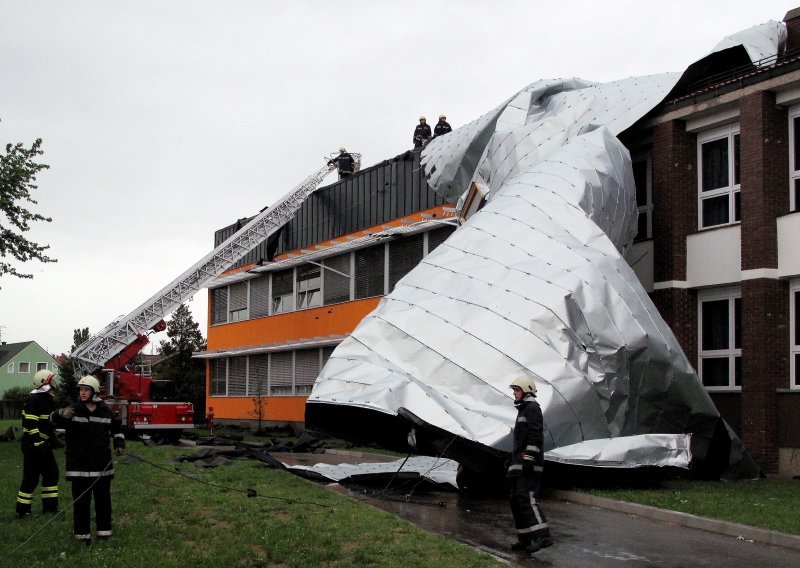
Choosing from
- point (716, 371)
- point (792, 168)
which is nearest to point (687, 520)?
point (716, 371)

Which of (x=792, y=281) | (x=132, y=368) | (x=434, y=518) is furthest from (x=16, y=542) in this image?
(x=132, y=368)

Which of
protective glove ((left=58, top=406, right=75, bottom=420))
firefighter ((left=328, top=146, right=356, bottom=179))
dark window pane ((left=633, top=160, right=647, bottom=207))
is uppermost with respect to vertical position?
firefighter ((left=328, top=146, right=356, bottom=179))

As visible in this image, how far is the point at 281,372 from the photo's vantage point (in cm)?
3394

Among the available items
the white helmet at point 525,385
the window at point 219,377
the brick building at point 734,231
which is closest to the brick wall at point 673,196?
the brick building at point 734,231

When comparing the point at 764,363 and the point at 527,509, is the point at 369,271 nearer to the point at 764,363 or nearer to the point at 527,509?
the point at 764,363

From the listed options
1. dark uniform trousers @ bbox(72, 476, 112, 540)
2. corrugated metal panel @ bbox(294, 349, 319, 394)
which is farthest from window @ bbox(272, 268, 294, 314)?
dark uniform trousers @ bbox(72, 476, 112, 540)

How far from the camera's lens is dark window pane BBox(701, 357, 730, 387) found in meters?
17.6

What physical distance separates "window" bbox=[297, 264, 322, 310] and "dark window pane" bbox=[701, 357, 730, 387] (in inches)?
646

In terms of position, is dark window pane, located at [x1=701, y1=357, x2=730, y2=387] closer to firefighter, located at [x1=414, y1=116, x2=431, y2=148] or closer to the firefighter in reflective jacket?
the firefighter in reflective jacket

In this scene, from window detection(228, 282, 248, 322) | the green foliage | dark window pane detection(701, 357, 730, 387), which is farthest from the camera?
the green foliage

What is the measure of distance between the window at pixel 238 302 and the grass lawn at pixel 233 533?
24.4 m

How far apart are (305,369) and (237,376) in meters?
6.78

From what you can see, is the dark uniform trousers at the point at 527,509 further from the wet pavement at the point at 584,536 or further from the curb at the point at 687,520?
the curb at the point at 687,520

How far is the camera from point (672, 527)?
10227 millimetres
